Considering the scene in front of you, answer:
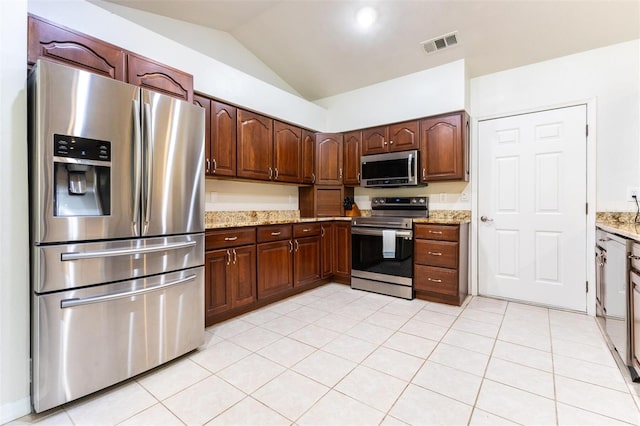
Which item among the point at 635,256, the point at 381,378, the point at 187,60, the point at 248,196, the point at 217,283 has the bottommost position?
the point at 381,378

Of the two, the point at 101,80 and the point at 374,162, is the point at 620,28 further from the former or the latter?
the point at 101,80

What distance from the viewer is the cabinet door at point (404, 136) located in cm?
362

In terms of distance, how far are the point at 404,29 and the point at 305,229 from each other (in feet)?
7.89

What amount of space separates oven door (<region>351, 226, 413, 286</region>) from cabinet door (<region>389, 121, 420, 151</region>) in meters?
1.07

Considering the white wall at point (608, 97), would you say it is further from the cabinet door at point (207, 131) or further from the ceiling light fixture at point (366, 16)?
the cabinet door at point (207, 131)

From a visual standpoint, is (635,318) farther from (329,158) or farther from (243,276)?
(329,158)

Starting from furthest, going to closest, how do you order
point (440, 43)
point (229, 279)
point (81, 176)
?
point (440, 43), point (229, 279), point (81, 176)

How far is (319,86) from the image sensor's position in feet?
13.9

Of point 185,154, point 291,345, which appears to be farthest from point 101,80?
point 291,345

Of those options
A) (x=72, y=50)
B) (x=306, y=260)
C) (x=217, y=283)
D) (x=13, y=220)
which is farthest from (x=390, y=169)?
(x=13, y=220)

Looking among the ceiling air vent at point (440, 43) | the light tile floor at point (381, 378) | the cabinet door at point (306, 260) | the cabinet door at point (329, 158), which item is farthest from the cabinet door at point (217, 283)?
the ceiling air vent at point (440, 43)

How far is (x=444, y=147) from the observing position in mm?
3408

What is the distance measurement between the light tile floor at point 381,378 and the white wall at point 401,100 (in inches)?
93.4

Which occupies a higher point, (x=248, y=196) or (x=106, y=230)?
(x=248, y=196)
